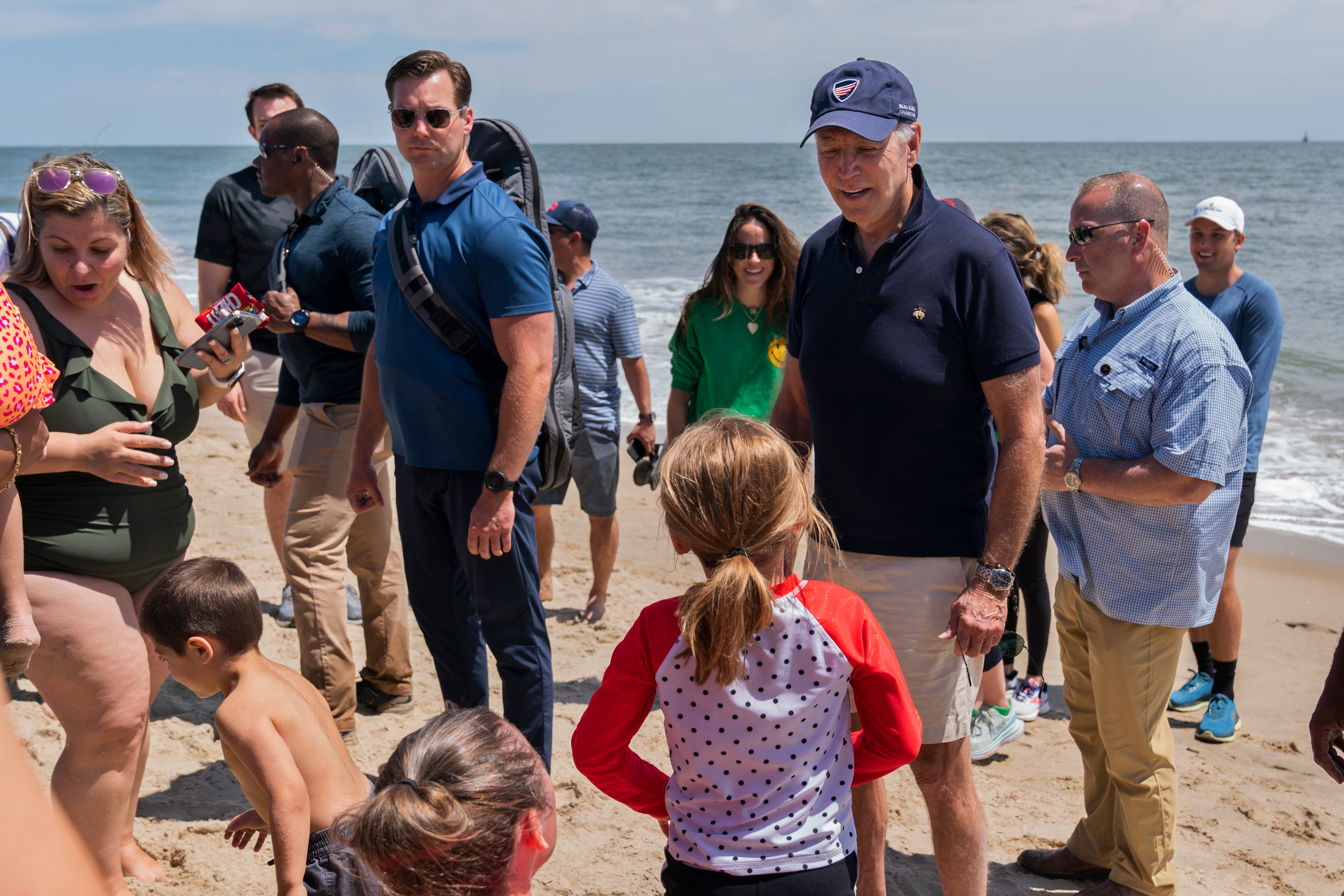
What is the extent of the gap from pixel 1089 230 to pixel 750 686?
181 centimetres

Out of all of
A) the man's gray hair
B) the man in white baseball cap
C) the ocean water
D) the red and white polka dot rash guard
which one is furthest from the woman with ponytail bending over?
the man in white baseball cap

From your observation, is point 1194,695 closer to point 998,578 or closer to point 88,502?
point 998,578

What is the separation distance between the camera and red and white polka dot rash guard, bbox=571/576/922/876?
1832mm

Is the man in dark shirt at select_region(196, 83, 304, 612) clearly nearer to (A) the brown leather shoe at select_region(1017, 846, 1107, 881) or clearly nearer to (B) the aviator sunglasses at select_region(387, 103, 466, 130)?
(B) the aviator sunglasses at select_region(387, 103, 466, 130)

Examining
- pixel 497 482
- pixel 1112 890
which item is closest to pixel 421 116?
pixel 497 482

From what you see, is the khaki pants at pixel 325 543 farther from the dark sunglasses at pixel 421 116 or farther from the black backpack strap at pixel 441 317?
the dark sunglasses at pixel 421 116

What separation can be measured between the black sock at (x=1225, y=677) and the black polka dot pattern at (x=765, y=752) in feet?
10.3

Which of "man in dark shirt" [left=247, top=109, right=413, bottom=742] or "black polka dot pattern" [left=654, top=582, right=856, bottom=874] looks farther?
"man in dark shirt" [left=247, top=109, right=413, bottom=742]

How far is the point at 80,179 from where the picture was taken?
278cm

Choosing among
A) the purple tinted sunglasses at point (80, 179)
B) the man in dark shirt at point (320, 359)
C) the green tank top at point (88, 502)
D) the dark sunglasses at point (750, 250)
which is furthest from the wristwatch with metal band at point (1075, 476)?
the purple tinted sunglasses at point (80, 179)

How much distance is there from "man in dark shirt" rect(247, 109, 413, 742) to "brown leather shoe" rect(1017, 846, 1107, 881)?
2.44 m

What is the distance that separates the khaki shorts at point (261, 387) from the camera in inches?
203

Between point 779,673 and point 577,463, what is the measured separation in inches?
140

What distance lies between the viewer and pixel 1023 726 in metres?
4.22
